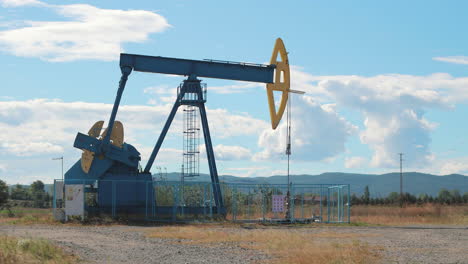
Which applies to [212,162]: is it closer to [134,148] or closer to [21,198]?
[134,148]

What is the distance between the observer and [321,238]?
20203 mm

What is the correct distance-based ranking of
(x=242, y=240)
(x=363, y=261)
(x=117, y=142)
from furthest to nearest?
(x=117, y=142) < (x=242, y=240) < (x=363, y=261)

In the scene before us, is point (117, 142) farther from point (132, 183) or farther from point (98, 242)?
point (98, 242)

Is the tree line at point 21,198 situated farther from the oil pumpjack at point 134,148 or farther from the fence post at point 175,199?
the fence post at point 175,199

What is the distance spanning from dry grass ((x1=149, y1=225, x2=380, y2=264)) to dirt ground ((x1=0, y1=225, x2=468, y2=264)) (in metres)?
0.38

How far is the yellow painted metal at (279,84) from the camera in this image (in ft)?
92.5

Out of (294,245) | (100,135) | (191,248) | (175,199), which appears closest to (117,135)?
(100,135)

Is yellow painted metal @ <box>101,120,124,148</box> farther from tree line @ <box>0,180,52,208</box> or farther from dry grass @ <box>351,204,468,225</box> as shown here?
tree line @ <box>0,180,52,208</box>

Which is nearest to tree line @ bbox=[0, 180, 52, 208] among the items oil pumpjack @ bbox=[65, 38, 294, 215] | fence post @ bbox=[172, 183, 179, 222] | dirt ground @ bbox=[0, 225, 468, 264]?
oil pumpjack @ bbox=[65, 38, 294, 215]

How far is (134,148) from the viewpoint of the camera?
93.1 ft

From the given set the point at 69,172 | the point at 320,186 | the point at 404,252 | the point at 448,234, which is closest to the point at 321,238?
the point at 404,252

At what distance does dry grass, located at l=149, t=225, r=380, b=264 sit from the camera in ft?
45.6

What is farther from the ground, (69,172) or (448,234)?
(69,172)

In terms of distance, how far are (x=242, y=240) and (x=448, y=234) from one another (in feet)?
27.0
